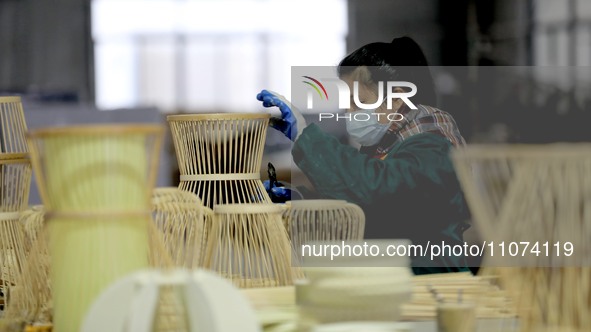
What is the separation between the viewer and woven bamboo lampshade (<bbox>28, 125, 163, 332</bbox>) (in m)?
1.67

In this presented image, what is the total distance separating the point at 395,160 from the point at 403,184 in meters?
0.07

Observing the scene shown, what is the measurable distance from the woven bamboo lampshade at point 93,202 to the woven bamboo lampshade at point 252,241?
0.46 m

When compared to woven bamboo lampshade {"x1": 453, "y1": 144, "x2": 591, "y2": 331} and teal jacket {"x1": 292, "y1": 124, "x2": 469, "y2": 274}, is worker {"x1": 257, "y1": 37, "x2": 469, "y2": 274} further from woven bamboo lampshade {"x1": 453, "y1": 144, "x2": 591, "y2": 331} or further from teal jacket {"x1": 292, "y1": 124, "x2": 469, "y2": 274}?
woven bamboo lampshade {"x1": 453, "y1": 144, "x2": 591, "y2": 331}

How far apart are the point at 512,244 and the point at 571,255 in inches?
3.6

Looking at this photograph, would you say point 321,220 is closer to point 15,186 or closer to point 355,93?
point 355,93

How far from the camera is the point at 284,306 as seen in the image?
1.94 m

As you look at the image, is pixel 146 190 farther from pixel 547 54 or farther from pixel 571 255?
pixel 547 54

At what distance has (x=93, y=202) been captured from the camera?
1678 mm

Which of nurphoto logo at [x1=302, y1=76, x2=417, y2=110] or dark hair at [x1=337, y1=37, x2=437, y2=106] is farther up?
dark hair at [x1=337, y1=37, x2=437, y2=106]

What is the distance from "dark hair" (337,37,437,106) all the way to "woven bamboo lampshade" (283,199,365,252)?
50 cm

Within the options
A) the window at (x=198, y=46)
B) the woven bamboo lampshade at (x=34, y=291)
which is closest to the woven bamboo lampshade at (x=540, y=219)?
the woven bamboo lampshade at (x=34, y=291)

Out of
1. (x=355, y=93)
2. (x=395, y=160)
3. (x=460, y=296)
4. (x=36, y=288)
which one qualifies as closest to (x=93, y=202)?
(x=36, y=288)

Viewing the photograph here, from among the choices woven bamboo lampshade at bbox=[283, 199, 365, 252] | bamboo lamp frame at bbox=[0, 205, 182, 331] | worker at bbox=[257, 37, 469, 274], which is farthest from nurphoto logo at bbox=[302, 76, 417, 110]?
bamboo lamp frame at bbox=[0, 205, 182, 331]

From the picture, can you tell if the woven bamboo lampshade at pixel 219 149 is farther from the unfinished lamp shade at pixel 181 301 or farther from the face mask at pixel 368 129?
the unfinished lamp shade at pixel 181 301
